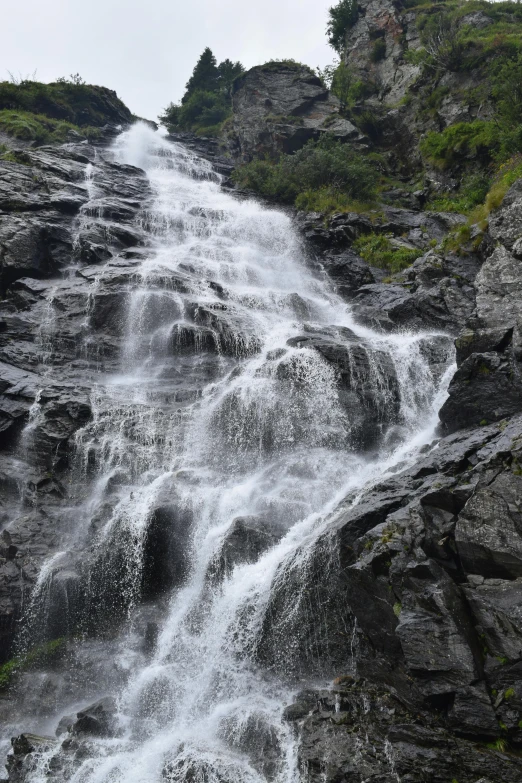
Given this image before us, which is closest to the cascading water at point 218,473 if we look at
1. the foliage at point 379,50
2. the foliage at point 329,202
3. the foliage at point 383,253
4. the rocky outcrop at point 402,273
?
the rocky outcrop at point 402,273

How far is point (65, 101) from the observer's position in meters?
44.0

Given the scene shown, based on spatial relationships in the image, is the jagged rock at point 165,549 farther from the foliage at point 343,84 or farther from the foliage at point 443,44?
the foliage at point 343,84

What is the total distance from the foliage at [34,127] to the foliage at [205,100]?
46.0 feet

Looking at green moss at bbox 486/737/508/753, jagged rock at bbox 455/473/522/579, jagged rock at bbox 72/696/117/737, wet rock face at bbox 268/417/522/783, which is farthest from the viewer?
jagged rock at bbox 72/696/117/737

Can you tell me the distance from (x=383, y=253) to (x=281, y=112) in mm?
20300

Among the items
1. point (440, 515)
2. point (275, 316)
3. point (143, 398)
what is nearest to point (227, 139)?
point (275, 316)

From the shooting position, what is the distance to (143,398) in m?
16.5

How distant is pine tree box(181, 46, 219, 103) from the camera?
176 ft

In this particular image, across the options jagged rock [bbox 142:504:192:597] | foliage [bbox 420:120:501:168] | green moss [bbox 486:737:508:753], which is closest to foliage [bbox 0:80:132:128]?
foliage [bbox 420:120:501:168]

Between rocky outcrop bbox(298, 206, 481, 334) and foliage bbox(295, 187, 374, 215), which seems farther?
foliage bbox(295, 187, 374, 215)

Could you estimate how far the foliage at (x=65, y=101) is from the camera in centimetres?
4066

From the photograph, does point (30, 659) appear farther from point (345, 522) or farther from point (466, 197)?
point (466, 197)

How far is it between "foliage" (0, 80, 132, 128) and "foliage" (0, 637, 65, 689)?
136 ft

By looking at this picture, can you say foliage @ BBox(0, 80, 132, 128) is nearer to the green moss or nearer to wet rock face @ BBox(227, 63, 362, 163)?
wet rock face @ BBox(227, 63, 362, 163)
